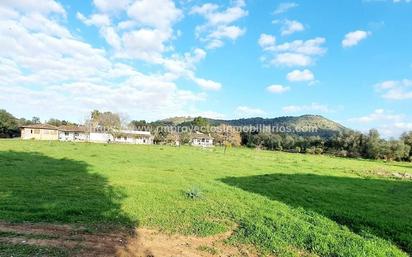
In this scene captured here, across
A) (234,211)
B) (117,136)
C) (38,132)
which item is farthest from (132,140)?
(234,211)

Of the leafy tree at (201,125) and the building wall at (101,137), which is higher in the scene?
the leafy tree at (201,125)

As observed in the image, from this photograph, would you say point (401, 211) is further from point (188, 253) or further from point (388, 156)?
point (388, 156)

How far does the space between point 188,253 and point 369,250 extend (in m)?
4.87

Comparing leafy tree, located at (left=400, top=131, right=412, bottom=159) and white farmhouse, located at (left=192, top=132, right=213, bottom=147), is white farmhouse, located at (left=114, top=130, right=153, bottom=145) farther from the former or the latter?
leafy tree, located at (left=400, top=131, right=412, bottom=159)

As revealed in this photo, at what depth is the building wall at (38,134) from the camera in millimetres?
92750

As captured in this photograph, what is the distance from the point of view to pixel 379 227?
12102 mm

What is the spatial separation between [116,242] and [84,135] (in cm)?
10575

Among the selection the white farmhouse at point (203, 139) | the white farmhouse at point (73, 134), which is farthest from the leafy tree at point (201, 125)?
the white farmhouse at point (73, 134)

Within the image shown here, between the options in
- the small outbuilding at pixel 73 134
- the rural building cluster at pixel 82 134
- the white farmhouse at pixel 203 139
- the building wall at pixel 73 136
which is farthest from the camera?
the white farmhouse at pixel 203 139

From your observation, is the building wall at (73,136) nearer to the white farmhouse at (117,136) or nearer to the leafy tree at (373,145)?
the white farmhouse at (117,136)

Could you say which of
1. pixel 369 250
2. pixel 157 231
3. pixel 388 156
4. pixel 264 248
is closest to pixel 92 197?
pixel 157 231

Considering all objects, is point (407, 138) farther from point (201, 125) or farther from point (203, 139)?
point (201, 125)

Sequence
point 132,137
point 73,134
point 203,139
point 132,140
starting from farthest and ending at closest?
point 203,139, point 132,137, point 132,140, point 73,134

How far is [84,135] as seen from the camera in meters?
108
